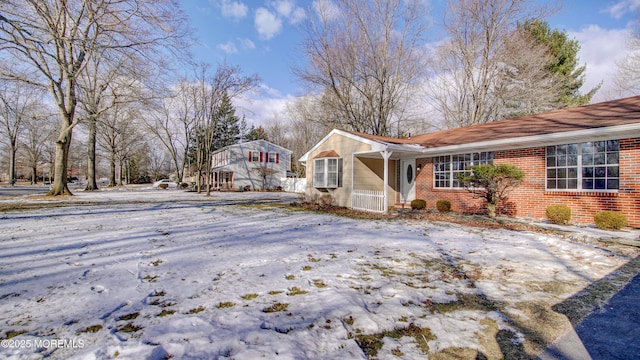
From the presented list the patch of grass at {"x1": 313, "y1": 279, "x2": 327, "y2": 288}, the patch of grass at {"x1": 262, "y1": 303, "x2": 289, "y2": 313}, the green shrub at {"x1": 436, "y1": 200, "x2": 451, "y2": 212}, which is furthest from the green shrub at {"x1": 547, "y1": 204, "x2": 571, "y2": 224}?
the patch of grass at {"x1": 262, "y1": 303, "x2": 289, "y2": 313}

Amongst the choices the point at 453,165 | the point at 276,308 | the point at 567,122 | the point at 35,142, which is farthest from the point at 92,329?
the point at 35,142

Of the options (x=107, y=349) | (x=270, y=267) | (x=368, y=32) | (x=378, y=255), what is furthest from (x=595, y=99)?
(x=107, y=349)

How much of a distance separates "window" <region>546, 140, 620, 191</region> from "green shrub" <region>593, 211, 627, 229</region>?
0.91 metres

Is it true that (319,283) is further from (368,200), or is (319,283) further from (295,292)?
(368,200)

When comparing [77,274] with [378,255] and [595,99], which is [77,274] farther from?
[595,99]

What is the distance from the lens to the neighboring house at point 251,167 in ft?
96.9

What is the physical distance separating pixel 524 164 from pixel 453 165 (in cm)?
238

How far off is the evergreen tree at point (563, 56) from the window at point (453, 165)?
519 inches

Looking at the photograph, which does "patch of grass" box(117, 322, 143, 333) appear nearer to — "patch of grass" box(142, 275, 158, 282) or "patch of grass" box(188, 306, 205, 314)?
"patch of grass" box(188, 306, 205, 314)

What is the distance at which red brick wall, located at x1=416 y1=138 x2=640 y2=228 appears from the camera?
273 inches

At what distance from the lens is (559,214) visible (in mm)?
7711

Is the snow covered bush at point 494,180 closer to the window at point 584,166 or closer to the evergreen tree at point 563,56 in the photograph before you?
the window at point 584,166

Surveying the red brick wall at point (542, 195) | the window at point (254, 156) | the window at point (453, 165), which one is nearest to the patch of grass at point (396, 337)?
the red brick wall at point (542, 195)

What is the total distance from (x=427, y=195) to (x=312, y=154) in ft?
18.4
